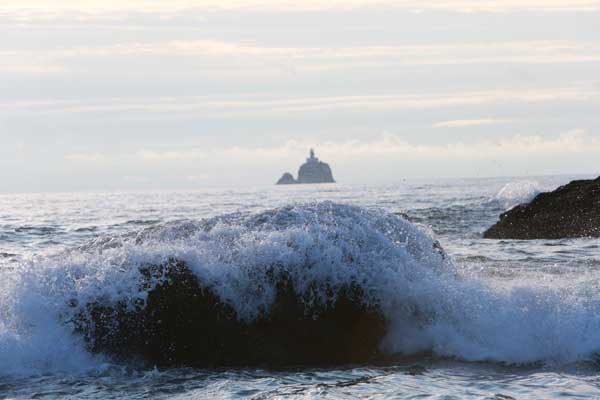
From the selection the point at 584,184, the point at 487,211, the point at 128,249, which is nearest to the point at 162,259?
the point at 128,249

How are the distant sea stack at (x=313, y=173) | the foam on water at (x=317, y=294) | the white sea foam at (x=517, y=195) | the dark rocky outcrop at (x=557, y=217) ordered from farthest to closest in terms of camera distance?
the distant sea stack at (x=313, y=173), the white sea foam at (x=517, y=195), the dark rocky outcrop at (x=557, y=217), the foam on water at (x=317, y=294)

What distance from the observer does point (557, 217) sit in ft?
73.3

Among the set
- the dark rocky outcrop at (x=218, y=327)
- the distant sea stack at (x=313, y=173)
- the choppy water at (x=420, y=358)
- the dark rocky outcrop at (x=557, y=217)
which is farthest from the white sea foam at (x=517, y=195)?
the distant sea stack at (x=313, y=173)

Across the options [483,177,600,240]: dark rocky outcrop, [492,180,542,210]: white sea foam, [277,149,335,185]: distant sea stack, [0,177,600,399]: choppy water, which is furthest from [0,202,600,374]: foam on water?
[277,149,335,185]: distant sea stack

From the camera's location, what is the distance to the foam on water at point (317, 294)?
8.93m

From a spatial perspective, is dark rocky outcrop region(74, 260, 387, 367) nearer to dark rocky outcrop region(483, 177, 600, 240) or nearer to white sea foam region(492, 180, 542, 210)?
dark rocky outcrop region(483, 177, 600, 240)

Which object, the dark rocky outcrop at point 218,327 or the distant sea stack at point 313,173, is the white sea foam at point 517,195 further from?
the distant sea stack at point 313,173

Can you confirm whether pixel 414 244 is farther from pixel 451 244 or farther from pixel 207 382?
pixel 451 244

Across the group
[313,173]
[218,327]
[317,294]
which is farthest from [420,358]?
[313,173]

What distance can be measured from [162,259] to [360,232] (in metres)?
2.47

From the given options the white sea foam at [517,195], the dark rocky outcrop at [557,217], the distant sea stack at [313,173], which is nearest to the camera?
the dark rocky outcrop at [557,217]

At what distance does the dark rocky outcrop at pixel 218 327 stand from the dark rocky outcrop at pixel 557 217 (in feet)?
41.4

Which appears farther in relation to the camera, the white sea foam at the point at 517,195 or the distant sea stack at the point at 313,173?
the distant sea stack at the point at 313,173

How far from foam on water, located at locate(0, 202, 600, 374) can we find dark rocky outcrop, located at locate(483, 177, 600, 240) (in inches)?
441
